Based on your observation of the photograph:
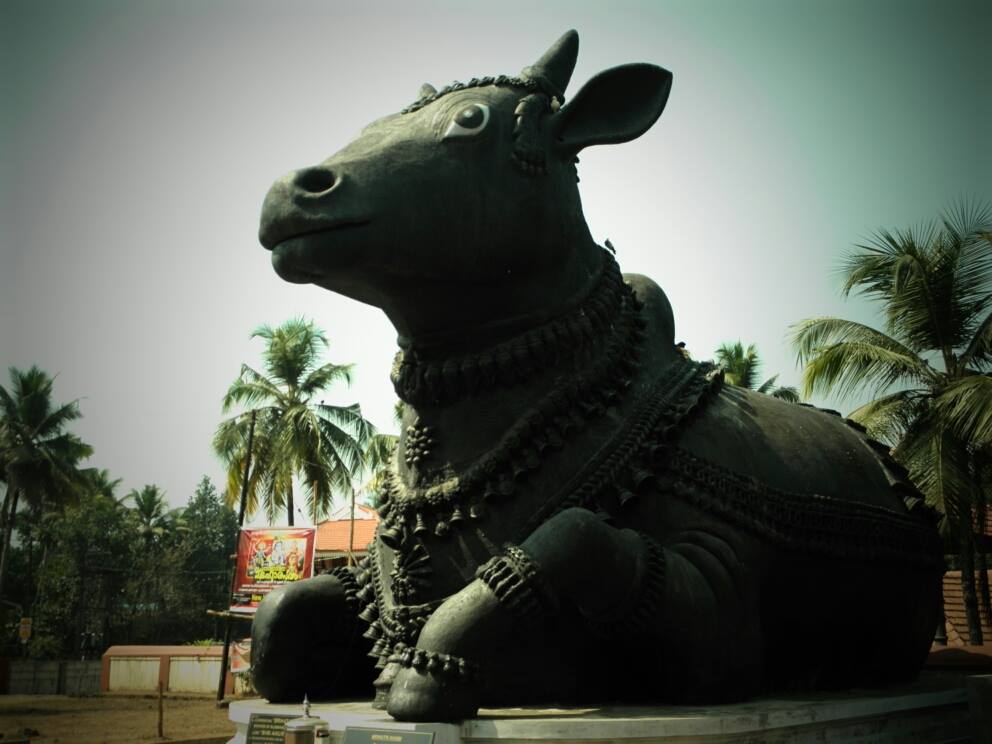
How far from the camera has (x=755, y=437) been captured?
12.1 feet

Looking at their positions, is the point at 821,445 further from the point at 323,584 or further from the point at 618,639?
the point at 323,584

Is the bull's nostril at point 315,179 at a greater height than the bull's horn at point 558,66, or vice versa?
the bull's horn at point 558,66

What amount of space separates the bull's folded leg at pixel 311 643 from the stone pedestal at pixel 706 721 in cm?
21

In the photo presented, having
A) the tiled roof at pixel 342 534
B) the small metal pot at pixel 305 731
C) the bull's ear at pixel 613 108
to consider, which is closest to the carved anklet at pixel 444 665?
the small metal pot at pixel 305 731

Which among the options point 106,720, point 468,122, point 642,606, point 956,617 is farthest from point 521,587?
point 106,720

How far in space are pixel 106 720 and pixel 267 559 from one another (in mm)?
4913

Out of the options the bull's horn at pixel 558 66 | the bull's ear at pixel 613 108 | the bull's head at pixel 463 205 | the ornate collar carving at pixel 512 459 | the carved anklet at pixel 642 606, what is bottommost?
the carved anklet at pixel 642 606

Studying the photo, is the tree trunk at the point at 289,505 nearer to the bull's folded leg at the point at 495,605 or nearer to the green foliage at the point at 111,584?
the green foliage at the point at 111,584

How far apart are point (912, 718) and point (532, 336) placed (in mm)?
2127

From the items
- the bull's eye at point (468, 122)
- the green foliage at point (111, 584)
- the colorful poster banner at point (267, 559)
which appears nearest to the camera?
the bull's eye at point (468, 122)

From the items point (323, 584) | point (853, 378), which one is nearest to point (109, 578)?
point (853, 378)

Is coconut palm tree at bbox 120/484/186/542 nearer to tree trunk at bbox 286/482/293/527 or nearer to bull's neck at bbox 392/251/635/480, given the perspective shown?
tree trunk at bbox 286/482/293/527

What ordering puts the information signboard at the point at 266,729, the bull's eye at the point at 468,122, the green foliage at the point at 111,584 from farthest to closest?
1. the green foliage at the point at 111,584
2. the bull's eye at the point at 468,122
3. the information signboard at the point at 266,729

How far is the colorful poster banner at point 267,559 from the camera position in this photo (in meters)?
18.1
